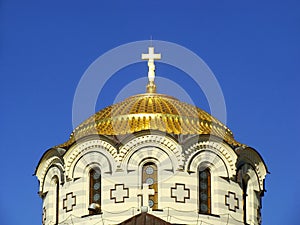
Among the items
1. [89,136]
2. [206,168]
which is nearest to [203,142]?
[206,168]

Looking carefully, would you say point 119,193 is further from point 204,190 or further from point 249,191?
point 249,191

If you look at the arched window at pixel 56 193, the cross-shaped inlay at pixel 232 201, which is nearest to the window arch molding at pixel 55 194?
the arched window at pixel 56 193

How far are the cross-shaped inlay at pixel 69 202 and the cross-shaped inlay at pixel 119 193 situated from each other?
47.8 inches

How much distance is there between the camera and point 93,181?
134 feet

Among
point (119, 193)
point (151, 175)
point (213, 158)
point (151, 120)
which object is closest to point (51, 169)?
point (119, 193)

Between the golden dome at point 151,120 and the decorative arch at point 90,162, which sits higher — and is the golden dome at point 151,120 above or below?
above

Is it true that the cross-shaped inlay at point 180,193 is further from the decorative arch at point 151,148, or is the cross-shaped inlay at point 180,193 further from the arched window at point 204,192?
the decorative arch at point 151,148

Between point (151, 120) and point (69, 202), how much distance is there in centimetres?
328

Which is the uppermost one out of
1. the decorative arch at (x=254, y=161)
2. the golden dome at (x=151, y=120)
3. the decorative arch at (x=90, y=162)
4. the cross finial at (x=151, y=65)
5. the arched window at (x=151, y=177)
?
the cross finial at (x=151, y=65)

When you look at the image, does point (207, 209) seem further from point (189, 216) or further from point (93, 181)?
point (93, 181)

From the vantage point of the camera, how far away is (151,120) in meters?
40.8

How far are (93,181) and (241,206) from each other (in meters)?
4.26

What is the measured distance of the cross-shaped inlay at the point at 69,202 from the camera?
40.8 m

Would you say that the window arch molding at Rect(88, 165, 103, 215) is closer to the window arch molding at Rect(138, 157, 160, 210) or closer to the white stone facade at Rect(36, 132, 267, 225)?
the white stone facade at Rect(36, 132, 267, 225)
